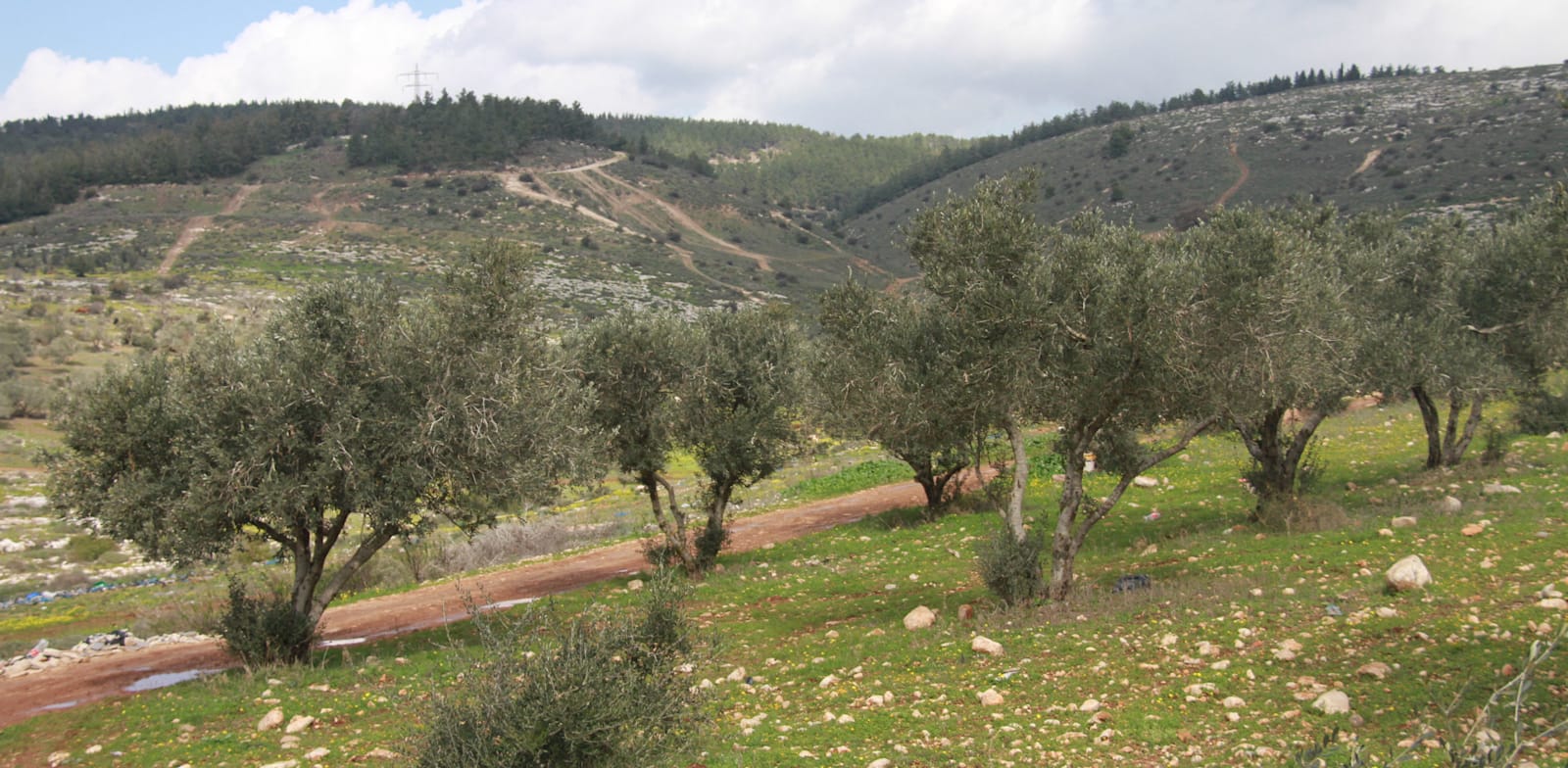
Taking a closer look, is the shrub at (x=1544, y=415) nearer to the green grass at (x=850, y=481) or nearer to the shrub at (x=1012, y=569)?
the green grass at (x=850, y=481)

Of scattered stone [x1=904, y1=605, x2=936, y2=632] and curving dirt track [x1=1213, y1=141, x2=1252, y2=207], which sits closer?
scattered stone [x1=904, y1=605, x2=936, y2=632]

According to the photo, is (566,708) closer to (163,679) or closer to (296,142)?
(163,679)

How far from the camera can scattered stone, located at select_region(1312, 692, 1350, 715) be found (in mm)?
9188

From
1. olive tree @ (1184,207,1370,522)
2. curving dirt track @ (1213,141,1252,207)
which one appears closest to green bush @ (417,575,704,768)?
olive tree @ (1184,207,1370,522)

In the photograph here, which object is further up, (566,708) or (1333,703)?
(566,708)

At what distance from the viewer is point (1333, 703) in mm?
9258

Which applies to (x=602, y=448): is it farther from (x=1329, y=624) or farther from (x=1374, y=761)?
(x=1374, y=761)

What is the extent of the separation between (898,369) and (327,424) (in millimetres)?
8735

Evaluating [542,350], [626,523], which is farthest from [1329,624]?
[626,523]

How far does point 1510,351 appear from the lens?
69.2 ft

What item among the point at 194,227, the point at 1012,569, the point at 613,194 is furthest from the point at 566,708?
the point at 613,194

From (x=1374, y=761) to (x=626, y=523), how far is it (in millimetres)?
29563

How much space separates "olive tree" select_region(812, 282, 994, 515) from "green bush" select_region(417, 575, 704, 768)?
24.0ft

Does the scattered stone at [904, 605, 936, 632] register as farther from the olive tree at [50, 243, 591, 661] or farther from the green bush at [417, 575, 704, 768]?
the green bush at [417, 575, 704, 768]
